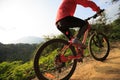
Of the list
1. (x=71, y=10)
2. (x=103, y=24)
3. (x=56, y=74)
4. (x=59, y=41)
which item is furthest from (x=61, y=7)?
(x=103, y=24)

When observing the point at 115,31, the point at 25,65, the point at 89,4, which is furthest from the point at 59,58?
the point at 115,31

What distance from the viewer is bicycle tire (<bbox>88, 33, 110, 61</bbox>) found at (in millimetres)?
7516

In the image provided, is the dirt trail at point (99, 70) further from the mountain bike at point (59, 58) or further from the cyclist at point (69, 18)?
the cyclist at point (69, 18)

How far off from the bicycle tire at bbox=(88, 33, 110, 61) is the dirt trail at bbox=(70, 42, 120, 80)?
22 cm

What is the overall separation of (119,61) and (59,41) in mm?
2514

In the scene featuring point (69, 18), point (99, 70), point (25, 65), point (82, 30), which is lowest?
point (99, 70)

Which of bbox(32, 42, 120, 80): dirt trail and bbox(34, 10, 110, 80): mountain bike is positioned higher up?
bbox(34, 10, 110, 80): mountain bike

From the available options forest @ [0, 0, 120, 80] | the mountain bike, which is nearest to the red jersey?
the mountain bike

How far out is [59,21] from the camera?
5.79 meters

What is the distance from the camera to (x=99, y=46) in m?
7.72

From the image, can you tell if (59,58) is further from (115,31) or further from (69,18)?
(115,31)

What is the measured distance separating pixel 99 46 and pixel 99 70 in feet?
5.10

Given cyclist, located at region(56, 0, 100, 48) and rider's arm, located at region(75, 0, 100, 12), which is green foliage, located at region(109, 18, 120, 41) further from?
cyclist, located at region(56, 0, 100, 48)

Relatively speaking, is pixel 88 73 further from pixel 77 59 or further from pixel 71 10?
pixel 71 10
